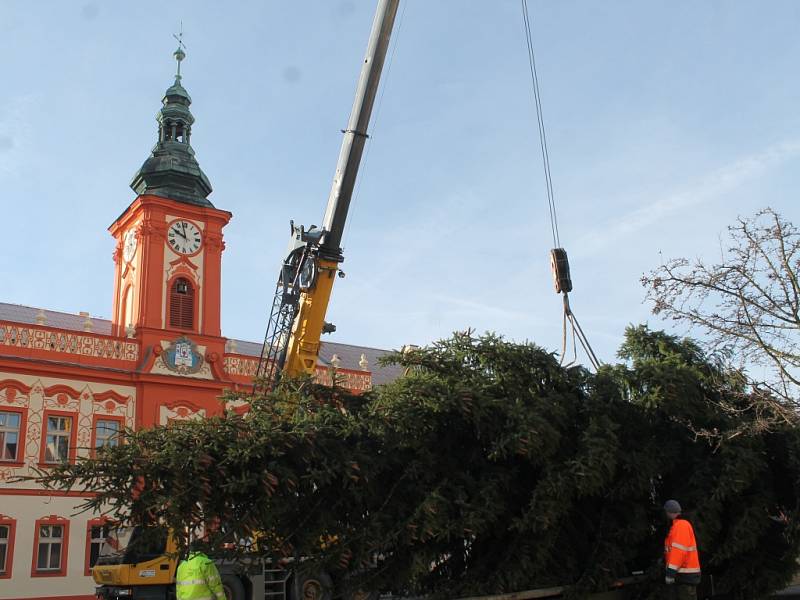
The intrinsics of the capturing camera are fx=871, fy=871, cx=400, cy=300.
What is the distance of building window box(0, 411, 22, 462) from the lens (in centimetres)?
2388

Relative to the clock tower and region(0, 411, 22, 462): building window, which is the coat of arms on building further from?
region(0, 411, 22, 462): building window

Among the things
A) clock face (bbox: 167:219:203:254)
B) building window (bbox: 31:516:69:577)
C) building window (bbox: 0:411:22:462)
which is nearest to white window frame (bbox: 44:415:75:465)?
building window (bbox: 0:411:22:462)

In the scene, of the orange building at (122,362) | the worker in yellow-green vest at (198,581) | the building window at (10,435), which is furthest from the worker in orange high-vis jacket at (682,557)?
the building window at (10,435)

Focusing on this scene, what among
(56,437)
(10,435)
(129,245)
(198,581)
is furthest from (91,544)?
(198,581)

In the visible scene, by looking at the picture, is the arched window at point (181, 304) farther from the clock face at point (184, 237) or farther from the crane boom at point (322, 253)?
the crane boom at point (322, 253)

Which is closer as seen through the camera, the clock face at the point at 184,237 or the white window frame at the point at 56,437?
the white window frame at the point at 56,437

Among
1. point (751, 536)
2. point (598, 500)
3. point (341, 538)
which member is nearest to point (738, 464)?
point (751, 536)

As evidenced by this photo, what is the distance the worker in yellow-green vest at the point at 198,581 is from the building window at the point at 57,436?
15488 millimetres

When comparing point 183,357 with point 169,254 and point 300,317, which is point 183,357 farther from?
point 300,317

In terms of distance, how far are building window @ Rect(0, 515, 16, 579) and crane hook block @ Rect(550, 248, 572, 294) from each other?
1689cm

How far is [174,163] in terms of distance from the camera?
30.5 metres

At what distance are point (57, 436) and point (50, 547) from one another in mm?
3056

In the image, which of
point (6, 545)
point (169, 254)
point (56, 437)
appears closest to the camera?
point (6, 545)

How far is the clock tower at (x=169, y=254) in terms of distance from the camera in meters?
28.2
